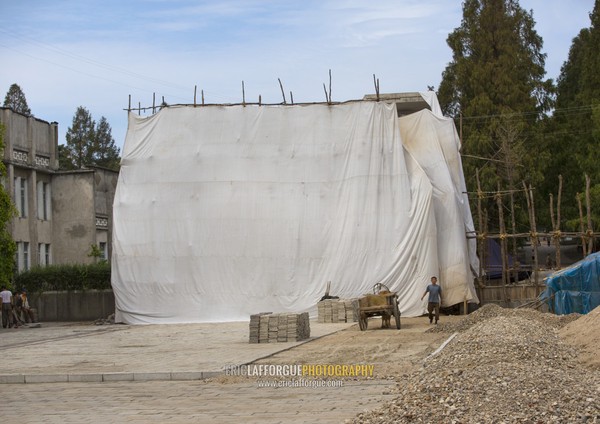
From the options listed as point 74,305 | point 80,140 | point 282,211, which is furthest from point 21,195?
point 80,140

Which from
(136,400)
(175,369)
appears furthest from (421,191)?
(136,400)

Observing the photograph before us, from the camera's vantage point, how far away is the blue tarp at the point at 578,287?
26.8 meters

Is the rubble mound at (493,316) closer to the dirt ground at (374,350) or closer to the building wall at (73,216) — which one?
the dirt ground at (374,350)

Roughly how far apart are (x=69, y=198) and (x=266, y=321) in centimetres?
2688

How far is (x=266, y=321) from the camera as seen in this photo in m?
23.0

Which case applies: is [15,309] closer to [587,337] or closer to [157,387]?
[157,387]

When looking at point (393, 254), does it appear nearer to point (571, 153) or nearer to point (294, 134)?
point (294, 134)

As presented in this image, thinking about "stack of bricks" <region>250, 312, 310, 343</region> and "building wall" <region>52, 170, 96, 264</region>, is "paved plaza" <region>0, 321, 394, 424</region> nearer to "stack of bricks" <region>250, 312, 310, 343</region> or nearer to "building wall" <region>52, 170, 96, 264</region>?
"stack of bricks" <region>250, 312, 310, 343</region>

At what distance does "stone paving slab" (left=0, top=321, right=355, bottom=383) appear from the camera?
55.7 ft

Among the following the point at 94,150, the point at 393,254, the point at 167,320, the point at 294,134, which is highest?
the point at 94,150

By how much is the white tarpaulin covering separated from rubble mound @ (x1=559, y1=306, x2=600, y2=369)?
1578cm

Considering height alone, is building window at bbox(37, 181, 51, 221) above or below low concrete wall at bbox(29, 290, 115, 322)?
above

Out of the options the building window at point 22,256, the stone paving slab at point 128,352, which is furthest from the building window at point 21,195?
the stone paving slab at point 128,352

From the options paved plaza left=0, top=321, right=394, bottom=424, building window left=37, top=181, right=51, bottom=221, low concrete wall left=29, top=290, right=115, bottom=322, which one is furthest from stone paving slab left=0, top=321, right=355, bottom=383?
building window left=37, top=181, right=51, bottom=221
